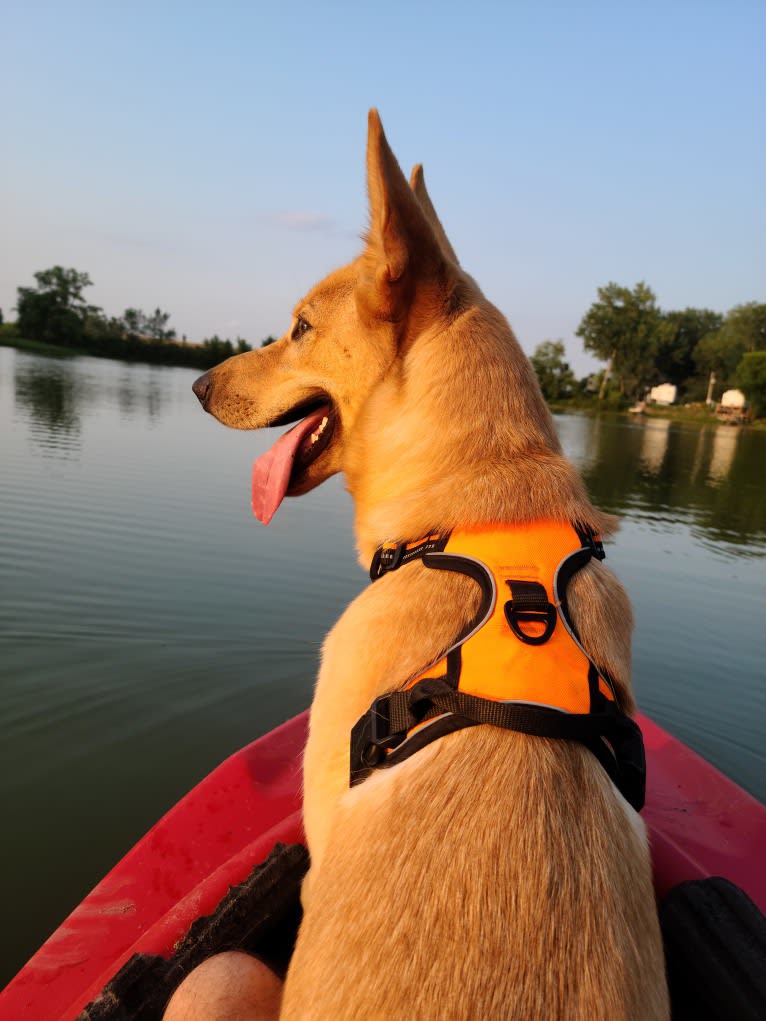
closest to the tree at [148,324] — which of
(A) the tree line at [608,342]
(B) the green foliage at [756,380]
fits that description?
(A) the tree line at [608,342]

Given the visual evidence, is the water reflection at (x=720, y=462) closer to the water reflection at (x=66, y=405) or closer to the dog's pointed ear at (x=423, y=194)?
the water reflection at (x=66, y=405)

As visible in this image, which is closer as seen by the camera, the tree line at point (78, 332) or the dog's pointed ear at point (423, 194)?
the dog's pointed ear at point (423, 194)

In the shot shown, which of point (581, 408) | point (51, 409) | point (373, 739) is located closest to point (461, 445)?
point (373, 739)

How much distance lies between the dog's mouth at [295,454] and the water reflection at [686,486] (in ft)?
42.8

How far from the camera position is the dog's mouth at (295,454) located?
2949mm

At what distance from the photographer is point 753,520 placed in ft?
57.0

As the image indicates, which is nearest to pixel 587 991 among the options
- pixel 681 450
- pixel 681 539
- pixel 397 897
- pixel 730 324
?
pixel 397 897

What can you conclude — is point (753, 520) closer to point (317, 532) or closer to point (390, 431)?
point (317, 532)

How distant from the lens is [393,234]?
2.32 m

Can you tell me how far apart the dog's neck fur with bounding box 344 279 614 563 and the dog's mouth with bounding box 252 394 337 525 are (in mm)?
240

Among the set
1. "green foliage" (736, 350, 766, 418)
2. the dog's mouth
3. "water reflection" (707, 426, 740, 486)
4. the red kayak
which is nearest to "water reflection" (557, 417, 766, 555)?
"water reflection" (707, 426, 740, 486)

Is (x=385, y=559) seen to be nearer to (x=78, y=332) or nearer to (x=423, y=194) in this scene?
(x=423, y=194)

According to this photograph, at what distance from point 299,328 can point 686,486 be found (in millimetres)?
21619

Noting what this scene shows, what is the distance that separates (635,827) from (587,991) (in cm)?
45
